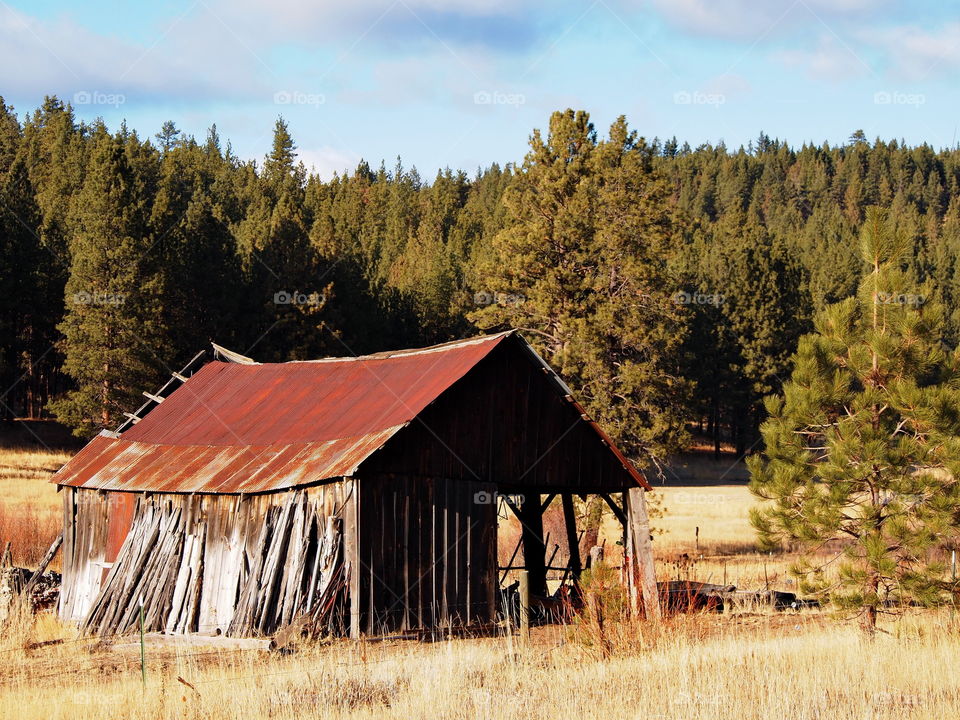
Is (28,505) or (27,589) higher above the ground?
(28,505)

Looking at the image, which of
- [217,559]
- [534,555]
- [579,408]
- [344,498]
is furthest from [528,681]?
[534,555]

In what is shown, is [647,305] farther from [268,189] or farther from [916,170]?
[916,170]

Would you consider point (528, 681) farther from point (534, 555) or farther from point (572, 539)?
point (572, 539)

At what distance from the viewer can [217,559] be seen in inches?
760

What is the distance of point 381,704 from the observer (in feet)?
38.9

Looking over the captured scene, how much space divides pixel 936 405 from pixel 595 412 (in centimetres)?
1497

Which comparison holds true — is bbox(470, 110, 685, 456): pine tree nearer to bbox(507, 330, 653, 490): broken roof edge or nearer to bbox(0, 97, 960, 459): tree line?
bbox(0, 97, 960, 459): tree line

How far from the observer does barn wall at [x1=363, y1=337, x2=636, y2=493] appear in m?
19.1

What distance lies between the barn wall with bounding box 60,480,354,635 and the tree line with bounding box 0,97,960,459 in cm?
1039

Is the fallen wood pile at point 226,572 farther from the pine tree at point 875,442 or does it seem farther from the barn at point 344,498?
the pine tree at point 875,442

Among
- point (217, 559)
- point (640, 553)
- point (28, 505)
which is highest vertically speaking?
point (28, 505)

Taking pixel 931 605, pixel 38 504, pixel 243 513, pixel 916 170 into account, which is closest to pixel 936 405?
pixel 931 605

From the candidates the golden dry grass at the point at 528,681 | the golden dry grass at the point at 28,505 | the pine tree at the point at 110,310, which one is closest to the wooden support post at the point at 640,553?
the golden dry grass at the point at 528,681

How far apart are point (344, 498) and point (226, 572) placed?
9.20ft
